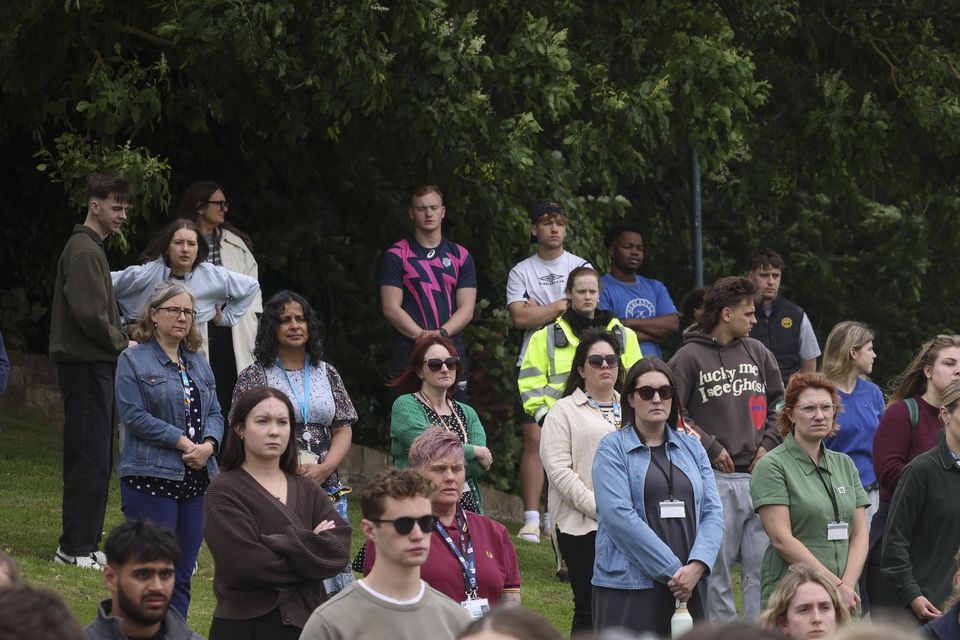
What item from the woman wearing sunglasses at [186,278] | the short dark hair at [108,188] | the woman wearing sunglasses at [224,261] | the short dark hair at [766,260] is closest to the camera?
the short dark hair at [108,188]

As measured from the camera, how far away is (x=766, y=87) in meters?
14.8

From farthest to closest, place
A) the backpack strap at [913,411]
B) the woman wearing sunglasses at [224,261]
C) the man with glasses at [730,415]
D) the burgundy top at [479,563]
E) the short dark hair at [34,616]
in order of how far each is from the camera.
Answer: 1. the woman wearing sunglasses at [224,261]
2. the man with glasses at [730,415]
3. the backpack strap at [913,411]
4. the burgundy top at [479,563]
5. the short dark hair at [34,616]

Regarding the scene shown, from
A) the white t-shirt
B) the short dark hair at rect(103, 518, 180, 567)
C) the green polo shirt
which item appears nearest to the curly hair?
the green polo shirt

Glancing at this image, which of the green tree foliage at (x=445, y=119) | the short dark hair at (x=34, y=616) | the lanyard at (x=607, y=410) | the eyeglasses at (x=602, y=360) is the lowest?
the short dark hair at (x=34, y=616)

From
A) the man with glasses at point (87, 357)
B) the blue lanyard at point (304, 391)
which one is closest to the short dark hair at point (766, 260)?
the blue lanyard at point (304, 391)

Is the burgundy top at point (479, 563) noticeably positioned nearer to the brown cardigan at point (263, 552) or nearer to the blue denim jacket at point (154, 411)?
the brown cardigan at point (263, 552)

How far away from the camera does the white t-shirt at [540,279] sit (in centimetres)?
1147

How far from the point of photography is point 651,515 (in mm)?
7715

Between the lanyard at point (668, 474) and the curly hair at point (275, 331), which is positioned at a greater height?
the curly hair at point (275, 331)

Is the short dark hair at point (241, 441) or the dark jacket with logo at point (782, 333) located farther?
the dark jacket with logo at point (782, 333)

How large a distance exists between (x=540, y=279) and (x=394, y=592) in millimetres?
5861

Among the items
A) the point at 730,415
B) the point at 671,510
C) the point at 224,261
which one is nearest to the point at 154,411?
the point at 224,261

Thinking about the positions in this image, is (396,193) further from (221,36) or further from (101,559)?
(101,559)

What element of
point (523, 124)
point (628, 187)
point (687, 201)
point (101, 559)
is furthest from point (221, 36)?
point (687, 201)
